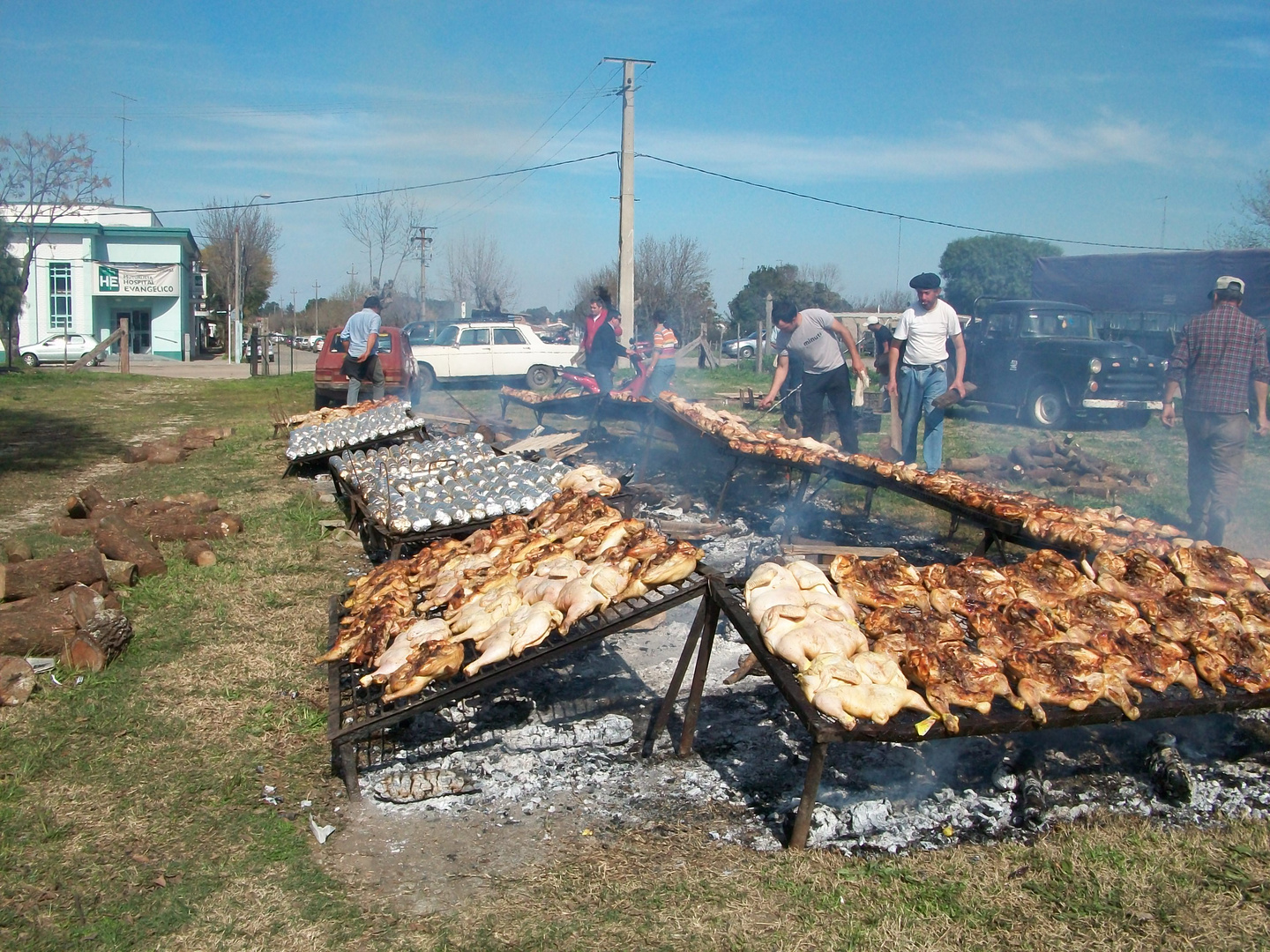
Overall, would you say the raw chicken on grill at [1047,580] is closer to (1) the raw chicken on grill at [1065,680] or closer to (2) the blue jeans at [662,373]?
(1) the raw chicken on grill at [1065,680]

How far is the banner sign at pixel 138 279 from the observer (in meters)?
40.5

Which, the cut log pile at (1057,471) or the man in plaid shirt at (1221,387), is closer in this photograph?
the man in plaid shirt at (1221,387)

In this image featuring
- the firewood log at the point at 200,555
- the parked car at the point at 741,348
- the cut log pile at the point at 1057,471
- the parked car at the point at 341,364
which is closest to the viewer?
the firewood log at the point at 200,555

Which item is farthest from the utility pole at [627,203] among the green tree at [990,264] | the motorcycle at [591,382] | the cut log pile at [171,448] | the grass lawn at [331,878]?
the green tree at [990,264]

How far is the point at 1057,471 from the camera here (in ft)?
34.4

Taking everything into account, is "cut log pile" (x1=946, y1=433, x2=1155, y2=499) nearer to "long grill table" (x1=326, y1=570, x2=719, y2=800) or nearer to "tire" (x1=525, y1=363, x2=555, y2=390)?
"long grill table" (x1=326, y1=570, x2=719, y2=800)

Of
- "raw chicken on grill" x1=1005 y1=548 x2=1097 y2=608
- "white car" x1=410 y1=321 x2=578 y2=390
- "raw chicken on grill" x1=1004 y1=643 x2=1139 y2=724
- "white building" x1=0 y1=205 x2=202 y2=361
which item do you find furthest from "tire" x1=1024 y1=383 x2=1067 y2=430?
"white building" x1=0 y1=205 x2=202 y2=361

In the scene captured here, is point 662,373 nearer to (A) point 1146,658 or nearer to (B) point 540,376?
(B) point 540,376

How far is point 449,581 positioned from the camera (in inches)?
182

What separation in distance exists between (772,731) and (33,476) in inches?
408

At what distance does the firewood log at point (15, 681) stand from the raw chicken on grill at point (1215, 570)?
223 inches

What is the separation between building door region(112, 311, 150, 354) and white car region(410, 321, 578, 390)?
90.2 ft

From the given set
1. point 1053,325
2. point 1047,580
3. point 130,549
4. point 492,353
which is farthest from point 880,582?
point 492,353

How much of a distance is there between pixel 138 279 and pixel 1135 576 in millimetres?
45960
